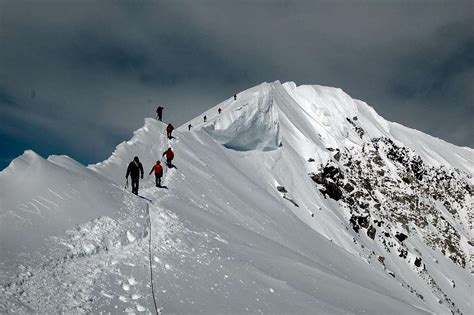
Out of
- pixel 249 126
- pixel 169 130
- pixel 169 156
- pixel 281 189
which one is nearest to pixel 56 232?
pixel 169 156

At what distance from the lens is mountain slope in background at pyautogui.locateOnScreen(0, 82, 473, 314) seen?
323 inches

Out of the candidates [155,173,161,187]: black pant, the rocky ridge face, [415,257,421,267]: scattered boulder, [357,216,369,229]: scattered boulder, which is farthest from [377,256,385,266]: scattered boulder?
[155,173,161,187]: black pant

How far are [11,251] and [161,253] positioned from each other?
140 inches

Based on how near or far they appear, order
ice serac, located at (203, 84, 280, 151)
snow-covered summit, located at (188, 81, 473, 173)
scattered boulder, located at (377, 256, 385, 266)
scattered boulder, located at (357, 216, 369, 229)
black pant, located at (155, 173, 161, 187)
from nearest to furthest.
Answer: black pant, located at (155, 173, 161, 187), ice serac, located at (203, 84, 280, 151), snow-covered summit, located at (188, 81, 473, 173), scattered boulder, located at (377, 256, 385, 266), scattered boulder, located at (357, 216, 369, 229)

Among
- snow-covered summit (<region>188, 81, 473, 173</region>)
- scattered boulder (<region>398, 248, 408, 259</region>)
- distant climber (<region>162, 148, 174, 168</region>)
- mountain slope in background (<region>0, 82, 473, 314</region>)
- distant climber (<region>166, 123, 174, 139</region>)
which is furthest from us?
scattered boulder (<region>398, 248, 408, 259</region>)

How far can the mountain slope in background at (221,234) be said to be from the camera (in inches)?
323

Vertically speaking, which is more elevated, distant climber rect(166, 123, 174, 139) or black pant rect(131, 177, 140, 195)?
distant climber rect(166, 123, 174, 139)

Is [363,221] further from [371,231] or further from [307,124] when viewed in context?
[307,124]

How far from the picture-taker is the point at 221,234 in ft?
46.2

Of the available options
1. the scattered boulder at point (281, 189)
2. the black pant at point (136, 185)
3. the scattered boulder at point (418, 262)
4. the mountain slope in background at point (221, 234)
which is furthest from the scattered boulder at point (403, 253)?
the black pant at point (136, 185)

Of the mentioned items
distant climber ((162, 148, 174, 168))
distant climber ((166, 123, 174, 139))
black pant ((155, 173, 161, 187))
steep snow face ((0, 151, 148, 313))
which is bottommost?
steep snow face ((0, 151, 148, 313))

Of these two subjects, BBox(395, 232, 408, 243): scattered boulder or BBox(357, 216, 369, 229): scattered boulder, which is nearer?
BBox(357, 216, 369, 229): scattered boulder

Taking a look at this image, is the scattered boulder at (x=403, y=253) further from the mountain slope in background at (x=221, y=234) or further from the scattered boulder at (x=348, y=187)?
the scattered boulder at (x=348, y=187)

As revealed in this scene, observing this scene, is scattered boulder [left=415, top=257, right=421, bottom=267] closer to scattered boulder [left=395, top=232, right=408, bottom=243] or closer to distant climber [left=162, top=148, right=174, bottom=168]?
scattered boulder [left=395, top=232, right=408, bottom=243]
